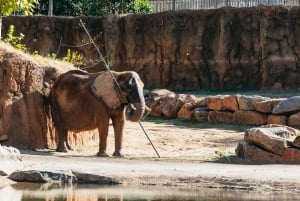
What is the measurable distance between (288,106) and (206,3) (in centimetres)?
1400

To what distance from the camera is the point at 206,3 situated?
126 ft

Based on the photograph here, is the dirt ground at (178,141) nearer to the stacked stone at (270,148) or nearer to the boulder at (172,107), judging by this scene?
the boulder at (172,107)

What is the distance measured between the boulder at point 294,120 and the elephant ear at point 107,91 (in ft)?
22.4

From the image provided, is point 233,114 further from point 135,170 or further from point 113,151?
point 135,170

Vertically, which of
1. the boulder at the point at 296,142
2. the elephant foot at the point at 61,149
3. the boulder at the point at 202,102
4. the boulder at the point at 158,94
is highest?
the boulder at the point at 158,94

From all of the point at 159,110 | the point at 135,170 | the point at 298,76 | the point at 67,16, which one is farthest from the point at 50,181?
the point at 67,16

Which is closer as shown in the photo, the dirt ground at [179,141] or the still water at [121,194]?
the still water at [121,194]

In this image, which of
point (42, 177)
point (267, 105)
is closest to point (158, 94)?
point (267, 105)

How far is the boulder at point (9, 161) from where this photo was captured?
15906mm

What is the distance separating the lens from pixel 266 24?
33906 mm

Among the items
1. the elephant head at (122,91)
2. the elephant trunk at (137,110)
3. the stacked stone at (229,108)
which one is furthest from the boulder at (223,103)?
the elephant trunk at (137,110)

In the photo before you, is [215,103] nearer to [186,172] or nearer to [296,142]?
[296,142]

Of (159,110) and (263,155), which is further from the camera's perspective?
(159,110)

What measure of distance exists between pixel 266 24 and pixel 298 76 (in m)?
2.32
